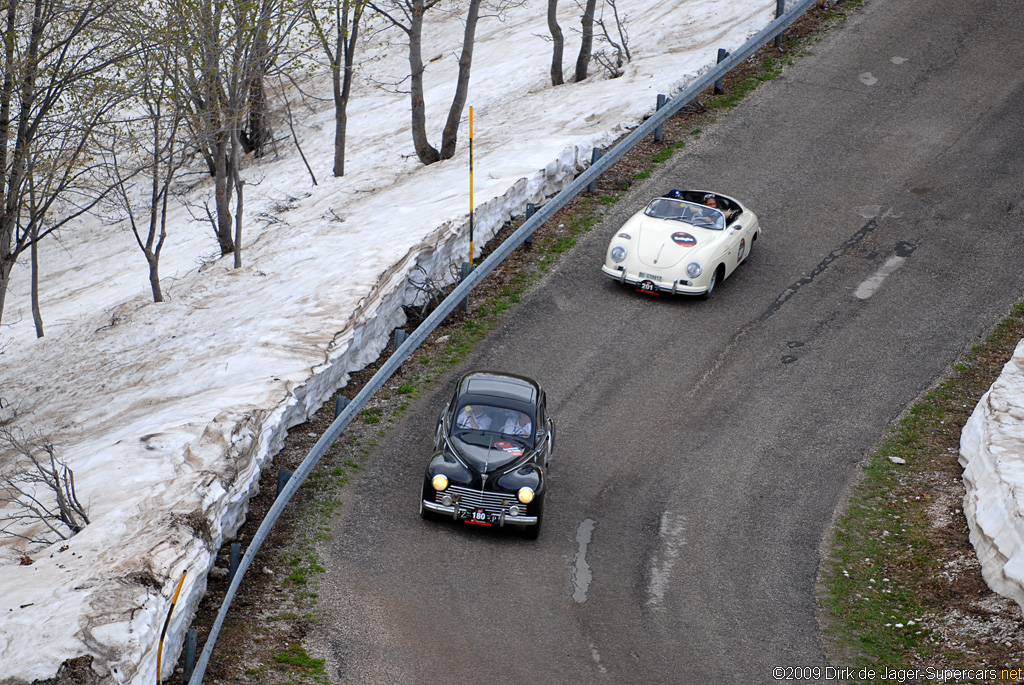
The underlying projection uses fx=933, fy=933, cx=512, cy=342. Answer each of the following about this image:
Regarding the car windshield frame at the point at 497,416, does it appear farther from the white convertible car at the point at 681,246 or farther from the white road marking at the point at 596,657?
the white convertible car at the point at 681,246

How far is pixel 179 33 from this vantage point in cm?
1490

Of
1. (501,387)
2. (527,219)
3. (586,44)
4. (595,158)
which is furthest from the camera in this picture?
(586,44)

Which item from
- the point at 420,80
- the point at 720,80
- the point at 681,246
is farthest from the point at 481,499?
the point at 720,80

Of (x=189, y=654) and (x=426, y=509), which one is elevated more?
(x=189, y=654)

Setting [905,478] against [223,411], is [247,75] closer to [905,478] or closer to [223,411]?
[223,411]

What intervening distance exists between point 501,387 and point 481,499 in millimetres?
1666

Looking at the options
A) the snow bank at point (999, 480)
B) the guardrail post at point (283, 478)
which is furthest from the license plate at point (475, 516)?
the snow bank at point (999, 480)

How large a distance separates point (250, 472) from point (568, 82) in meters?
18.2

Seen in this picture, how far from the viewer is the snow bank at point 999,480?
9.95m

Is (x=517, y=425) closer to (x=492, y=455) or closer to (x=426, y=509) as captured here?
(x=492, y=455)

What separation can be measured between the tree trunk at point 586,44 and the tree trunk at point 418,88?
15.4 ft

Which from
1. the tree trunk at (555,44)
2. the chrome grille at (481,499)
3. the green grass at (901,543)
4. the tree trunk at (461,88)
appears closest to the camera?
the green grass at (901,543)

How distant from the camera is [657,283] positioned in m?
15.5

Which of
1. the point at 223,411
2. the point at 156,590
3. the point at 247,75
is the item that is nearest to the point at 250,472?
the point at 223,411
